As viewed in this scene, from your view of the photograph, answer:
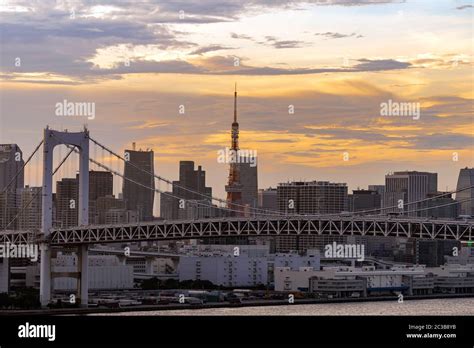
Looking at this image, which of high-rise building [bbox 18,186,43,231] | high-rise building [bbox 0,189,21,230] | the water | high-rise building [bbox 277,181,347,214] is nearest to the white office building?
high-rise building [bbox 18,186,43,231]

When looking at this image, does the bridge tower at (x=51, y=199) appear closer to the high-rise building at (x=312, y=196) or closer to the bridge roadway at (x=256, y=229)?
the bridge roadway at (x=256, y=229)

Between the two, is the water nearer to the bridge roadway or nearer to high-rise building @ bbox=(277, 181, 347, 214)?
the bridge roadway

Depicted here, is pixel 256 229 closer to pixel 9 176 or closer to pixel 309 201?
pixel 9 176

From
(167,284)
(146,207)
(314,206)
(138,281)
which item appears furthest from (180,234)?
(314,206)

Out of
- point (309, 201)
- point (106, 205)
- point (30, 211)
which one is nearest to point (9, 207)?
point (30, 211)

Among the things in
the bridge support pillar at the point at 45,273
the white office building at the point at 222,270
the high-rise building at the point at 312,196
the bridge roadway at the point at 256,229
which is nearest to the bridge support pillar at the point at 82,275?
the bridge roadway at the point at 256,229
